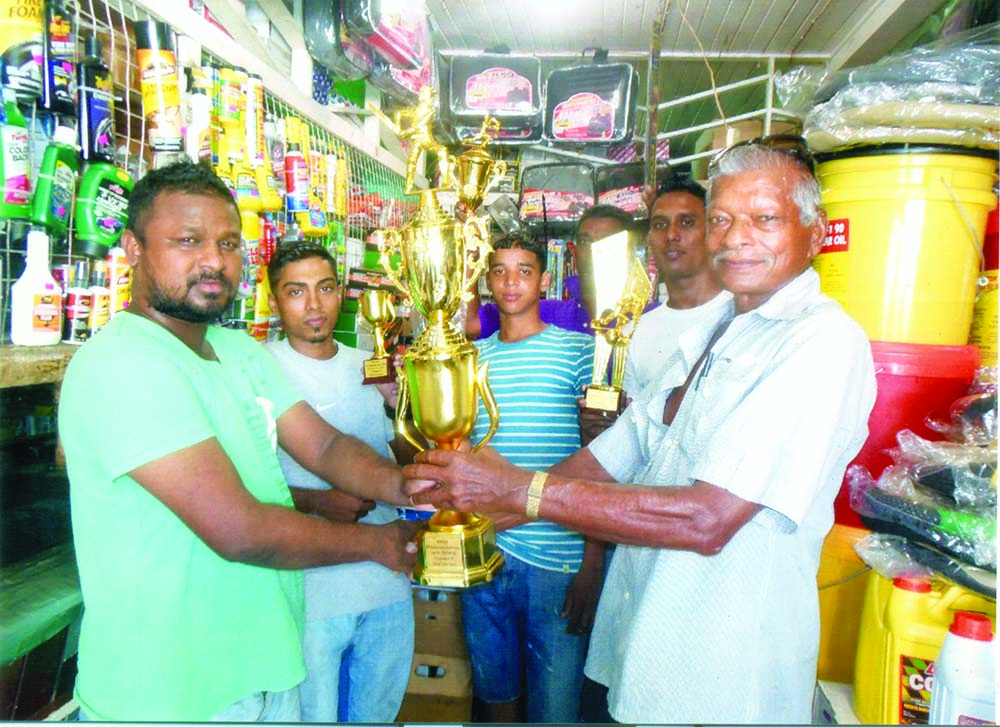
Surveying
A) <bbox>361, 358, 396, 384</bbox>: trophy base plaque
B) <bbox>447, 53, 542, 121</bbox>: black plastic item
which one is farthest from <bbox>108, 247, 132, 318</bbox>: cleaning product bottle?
<bbox>447, 53, 542, 121</bbox>: black plastic item

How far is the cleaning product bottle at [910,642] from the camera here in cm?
94

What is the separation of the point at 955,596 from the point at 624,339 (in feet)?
2.24

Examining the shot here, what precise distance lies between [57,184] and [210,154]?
0.36 m

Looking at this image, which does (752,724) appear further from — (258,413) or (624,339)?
(258,413)

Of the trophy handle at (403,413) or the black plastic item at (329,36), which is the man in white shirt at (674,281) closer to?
the trophy handle at (403,413)

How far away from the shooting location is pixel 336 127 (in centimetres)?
202

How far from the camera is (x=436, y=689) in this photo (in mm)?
1669

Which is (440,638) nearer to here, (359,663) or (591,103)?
(359,663)

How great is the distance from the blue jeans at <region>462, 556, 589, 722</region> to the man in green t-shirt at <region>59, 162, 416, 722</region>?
0.56 meters

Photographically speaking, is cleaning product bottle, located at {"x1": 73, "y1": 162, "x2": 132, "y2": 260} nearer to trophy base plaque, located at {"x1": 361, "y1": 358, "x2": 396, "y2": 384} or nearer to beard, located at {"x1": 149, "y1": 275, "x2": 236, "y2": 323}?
beard, located at {"x1": 149, "y1": 275, "x2": 236, "y2": 323}

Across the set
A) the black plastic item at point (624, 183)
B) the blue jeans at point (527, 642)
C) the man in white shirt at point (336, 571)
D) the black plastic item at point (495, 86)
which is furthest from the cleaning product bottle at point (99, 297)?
the black plastic item at point (624, 183)

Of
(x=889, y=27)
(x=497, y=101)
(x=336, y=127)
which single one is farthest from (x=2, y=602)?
(x=497, y=101)

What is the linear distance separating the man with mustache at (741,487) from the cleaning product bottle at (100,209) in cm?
68

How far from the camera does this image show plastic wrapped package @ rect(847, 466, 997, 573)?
3.09 feet
